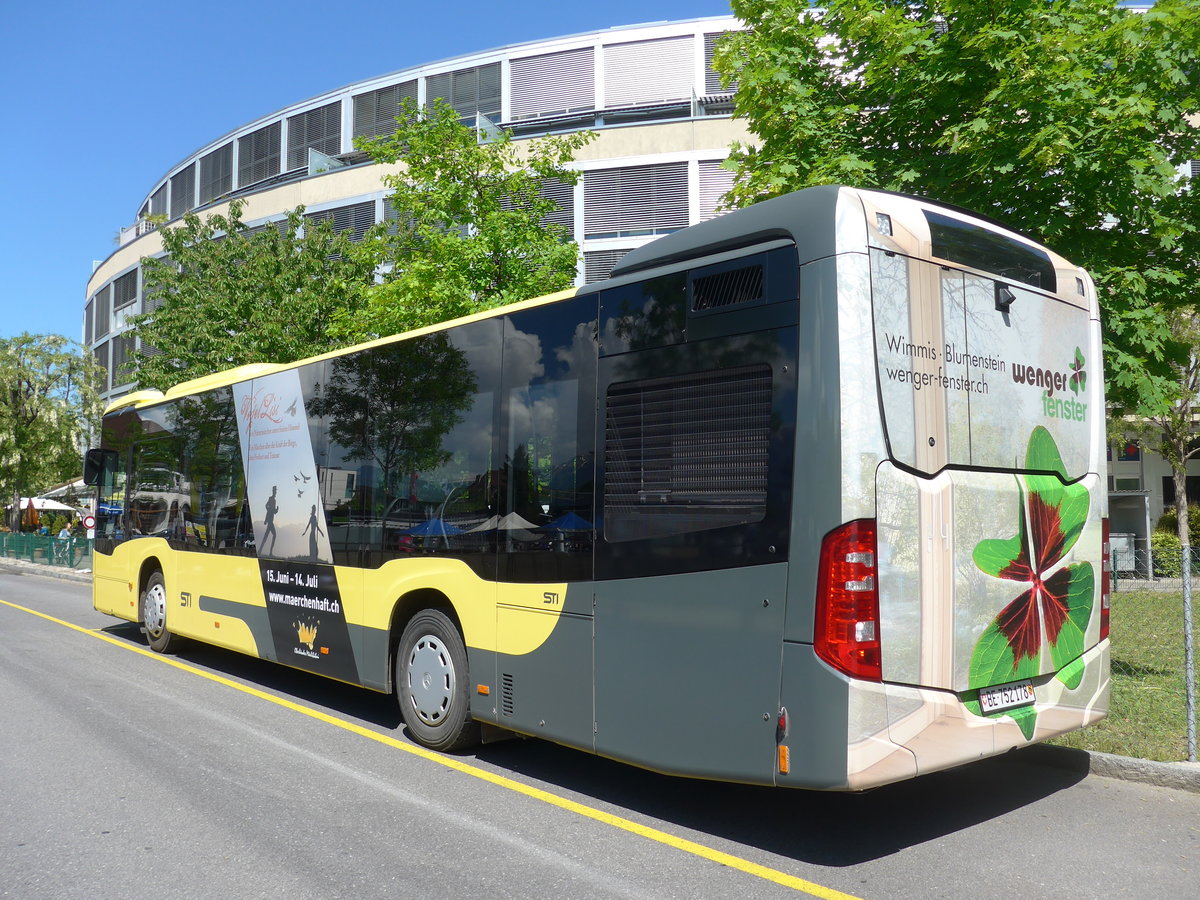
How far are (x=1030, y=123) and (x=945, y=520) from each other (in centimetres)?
489

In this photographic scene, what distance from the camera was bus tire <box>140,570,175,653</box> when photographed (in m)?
Answer: 11.3

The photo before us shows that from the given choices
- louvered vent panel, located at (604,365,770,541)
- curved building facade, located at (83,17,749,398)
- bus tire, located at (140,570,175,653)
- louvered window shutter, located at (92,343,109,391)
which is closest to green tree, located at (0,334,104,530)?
curved building facade, located at (83,17,749,398)

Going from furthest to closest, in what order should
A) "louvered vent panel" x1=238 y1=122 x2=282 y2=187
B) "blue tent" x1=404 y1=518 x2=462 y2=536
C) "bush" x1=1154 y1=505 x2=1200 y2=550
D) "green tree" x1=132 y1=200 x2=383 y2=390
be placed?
"louvered vent panel" x1=238 y1=122 x2=282 y2=187 < "bush" x1=1154 y1=505 x2=1200 y2=550 < "green tree" x1=132 y1=200 x2=383 y2=390 < "blue tent" x1=404 y1=518 x2=462 y2=536

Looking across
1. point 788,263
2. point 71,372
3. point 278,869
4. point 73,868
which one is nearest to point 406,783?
point 278,869

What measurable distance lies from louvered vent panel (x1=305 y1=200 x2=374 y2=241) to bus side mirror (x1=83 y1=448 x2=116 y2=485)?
77.5 feet

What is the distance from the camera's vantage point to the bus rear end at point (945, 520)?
169 inches

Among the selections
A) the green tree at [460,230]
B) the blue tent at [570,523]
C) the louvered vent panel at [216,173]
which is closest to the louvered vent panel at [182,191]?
the louvered vent panel at [216,173]

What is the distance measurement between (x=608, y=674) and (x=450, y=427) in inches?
92.5

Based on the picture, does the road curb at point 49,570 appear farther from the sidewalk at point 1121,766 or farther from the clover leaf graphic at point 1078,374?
the clover leaf graphic at point 1078,374

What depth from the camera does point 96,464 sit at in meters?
12.7

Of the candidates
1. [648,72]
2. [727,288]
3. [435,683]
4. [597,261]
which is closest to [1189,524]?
[597,261]

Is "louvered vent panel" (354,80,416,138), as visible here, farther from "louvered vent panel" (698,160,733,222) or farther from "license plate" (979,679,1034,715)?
"license plate" (979,679,1034,715)

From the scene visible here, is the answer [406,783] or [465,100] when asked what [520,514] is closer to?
[406,783]

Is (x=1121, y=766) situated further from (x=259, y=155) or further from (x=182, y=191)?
(x=182, y=191)
